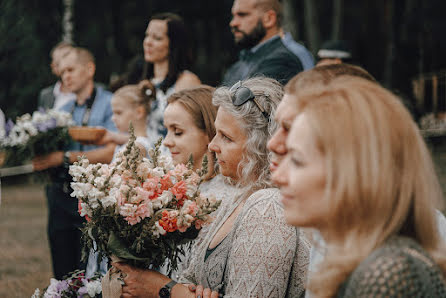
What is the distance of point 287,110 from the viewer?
67.2 inches

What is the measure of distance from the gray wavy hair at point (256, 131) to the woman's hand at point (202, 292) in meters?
0.53

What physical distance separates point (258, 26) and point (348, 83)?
3.81 metres

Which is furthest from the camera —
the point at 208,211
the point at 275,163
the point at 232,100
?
the point at 232,100

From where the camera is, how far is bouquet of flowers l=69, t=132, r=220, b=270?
2264 millimetres

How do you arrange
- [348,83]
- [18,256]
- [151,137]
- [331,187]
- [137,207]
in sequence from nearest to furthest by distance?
[331,187]
[348,83]
[137,207]
[151,137]
[18,256]

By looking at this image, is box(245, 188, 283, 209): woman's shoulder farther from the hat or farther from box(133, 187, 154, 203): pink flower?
the hat

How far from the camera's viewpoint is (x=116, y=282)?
2410mm

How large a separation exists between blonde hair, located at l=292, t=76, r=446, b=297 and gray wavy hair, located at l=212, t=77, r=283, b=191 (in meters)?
1.15

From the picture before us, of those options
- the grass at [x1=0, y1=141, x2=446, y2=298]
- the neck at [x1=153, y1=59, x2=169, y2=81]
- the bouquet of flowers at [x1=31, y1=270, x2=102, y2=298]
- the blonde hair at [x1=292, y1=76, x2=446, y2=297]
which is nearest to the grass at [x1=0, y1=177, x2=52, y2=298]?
the grass at [x1=0, y1=141, x2=446, y2=298]

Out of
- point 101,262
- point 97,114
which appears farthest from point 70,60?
point 101,262

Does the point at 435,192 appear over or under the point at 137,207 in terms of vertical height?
over

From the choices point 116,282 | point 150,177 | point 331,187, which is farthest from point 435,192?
point 116,282

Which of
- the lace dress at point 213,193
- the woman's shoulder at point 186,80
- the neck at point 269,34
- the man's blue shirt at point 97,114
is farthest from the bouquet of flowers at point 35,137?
the lace dress at point 213,193

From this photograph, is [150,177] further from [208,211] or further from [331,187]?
[331,187]
